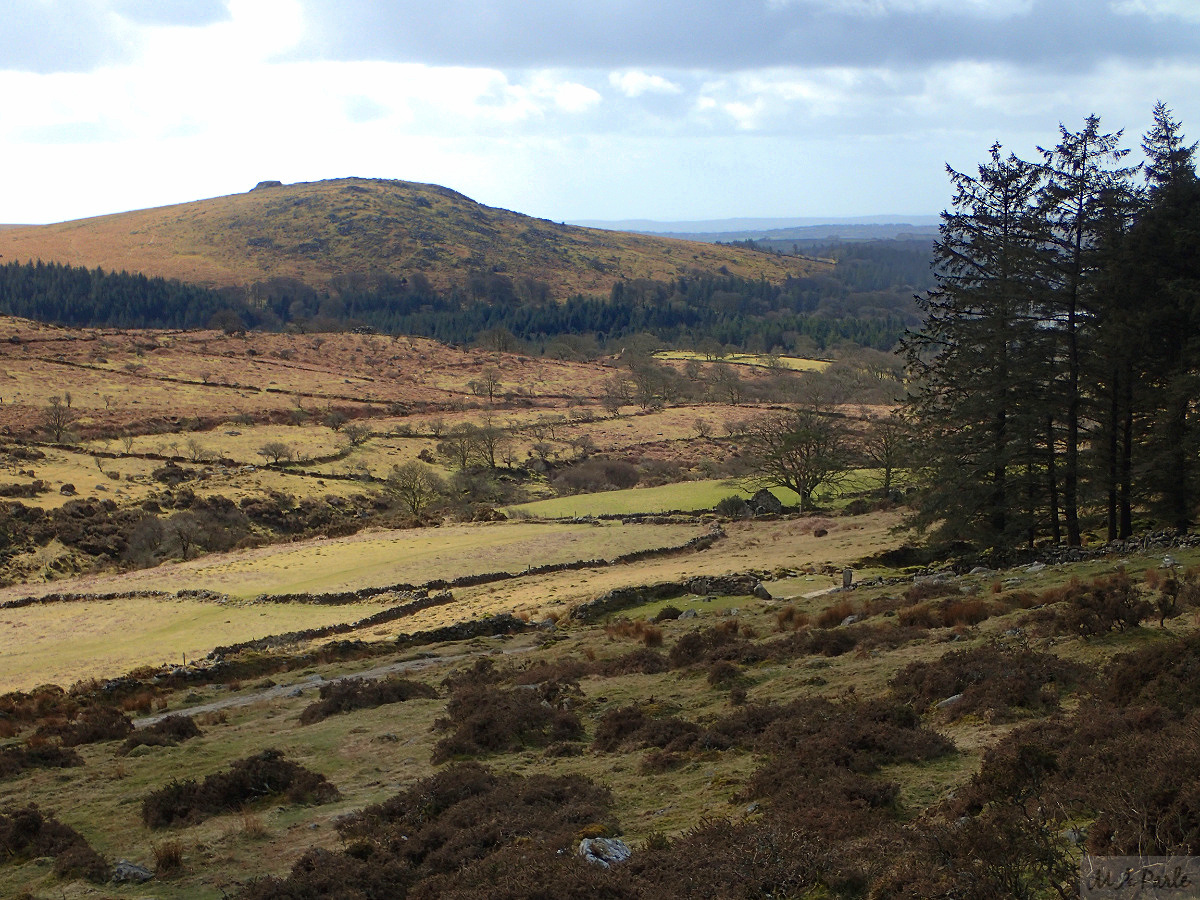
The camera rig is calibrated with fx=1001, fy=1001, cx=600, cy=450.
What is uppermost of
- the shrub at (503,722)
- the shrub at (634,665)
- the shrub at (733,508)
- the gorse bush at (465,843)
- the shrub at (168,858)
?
the gorse bush at (465,843)

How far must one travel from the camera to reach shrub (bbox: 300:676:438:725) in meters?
17.7

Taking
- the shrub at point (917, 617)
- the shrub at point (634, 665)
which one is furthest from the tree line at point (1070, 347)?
the shrub at point (634, 665)

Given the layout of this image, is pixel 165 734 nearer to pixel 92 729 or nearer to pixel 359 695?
pixel 92 729

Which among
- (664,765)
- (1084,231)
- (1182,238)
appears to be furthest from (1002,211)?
(664,765)

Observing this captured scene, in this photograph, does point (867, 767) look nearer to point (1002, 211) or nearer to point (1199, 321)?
point (1199, 321)

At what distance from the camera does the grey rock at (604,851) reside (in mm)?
8919

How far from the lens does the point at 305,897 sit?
9.07 metres

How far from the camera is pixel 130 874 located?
10484 mm

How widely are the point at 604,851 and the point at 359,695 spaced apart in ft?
32.6

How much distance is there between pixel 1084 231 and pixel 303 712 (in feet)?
69.7

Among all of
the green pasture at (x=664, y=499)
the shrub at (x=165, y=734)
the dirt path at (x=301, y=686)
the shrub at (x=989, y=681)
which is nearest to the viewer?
the shrub at (x=989, y=681)

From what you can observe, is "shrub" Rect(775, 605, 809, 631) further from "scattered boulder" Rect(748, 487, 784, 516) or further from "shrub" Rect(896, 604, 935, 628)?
"scattered boulder" Rect(748, 487, 784, 516)

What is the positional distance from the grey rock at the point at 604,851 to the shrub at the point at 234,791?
483 cm

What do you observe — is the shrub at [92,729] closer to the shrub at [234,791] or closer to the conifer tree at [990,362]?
the shrub at [234,791]
